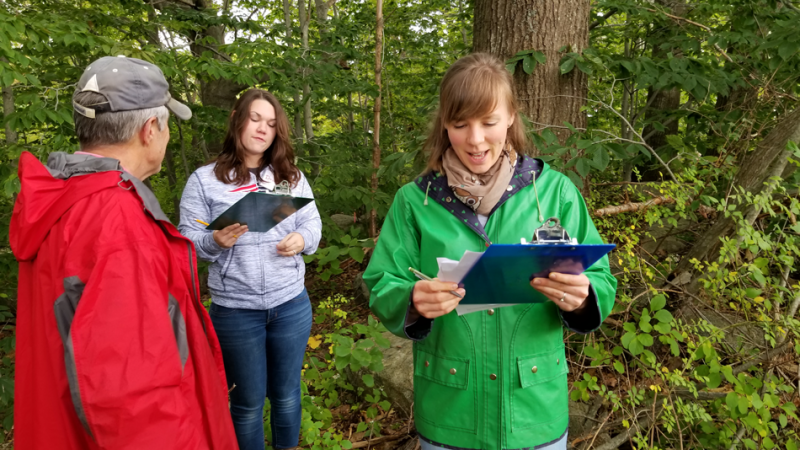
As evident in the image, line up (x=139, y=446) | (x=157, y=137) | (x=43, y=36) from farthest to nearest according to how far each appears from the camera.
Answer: (x=43, y=36)
(x=157, y=137)
(x=139, y=446)

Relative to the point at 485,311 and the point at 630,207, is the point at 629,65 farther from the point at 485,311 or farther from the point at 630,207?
the point at 485,311

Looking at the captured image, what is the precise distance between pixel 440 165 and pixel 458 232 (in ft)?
0.87

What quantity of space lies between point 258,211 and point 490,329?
112 centimetres

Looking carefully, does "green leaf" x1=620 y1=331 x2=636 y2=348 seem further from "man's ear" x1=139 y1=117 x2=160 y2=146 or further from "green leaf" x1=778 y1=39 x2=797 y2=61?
"man's ear" x1=139 y1=117 x2=160 y2=146

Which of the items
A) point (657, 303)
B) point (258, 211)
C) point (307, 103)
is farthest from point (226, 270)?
point (307, 103)

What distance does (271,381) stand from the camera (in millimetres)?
2520

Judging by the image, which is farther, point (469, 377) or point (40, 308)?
point (469, 377)

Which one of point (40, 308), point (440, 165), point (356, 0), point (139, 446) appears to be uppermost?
point (356, 0)

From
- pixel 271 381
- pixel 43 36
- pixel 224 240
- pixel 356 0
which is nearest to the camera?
pixel 224 240

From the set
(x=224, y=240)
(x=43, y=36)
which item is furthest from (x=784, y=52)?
(x=43, y=36)

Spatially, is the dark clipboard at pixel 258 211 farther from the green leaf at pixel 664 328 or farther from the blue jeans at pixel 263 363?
the green leaf at pixel 664 328

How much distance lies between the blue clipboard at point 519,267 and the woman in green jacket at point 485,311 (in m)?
0.21

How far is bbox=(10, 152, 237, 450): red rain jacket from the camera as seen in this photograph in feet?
3.72

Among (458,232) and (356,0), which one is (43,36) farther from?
(356,0)
